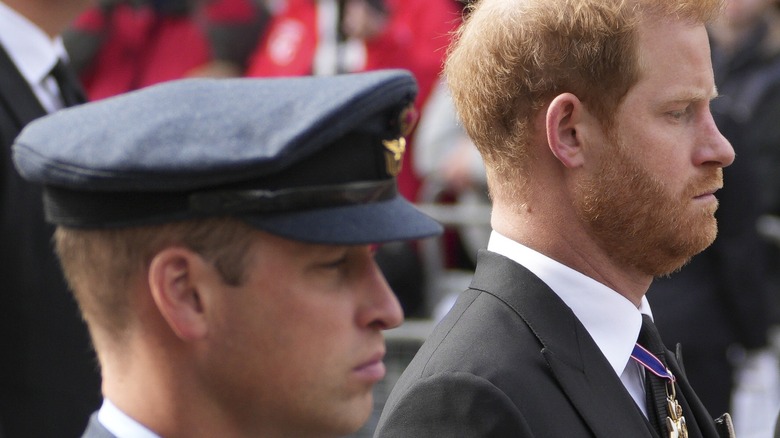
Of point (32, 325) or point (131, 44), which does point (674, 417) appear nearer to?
point (32, 325)

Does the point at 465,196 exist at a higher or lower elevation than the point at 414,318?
higher

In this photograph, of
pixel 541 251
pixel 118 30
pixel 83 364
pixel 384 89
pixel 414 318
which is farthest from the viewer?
pixel 118 30

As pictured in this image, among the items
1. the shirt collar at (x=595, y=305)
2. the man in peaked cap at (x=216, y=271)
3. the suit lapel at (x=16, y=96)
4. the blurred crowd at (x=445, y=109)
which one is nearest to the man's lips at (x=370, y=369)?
the man in peaked cap at (x=216, y=271)

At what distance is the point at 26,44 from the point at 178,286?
86.4 inches

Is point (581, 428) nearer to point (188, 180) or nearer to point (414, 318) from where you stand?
point (188, 180)

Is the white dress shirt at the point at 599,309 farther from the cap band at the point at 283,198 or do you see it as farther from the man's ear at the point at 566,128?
the cap band at the point at 283,198

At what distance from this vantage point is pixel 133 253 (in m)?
1.92

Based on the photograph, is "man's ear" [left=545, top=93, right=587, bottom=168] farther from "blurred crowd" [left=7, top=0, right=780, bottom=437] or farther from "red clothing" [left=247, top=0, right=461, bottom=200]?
"red clothing" [left=247, top=0, right=461, bottom=200]

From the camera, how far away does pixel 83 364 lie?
3.57 metres

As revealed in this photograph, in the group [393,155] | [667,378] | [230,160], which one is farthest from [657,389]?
[230,160]

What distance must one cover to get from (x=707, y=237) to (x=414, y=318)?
4208 mm

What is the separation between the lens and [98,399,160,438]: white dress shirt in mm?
1899

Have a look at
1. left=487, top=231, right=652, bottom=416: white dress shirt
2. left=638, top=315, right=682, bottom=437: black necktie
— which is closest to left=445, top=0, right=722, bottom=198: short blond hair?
left=487, top=231, right=652, bottom=416: white dress shirt

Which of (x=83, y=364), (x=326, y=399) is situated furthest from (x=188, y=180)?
(x=83, y=364)
